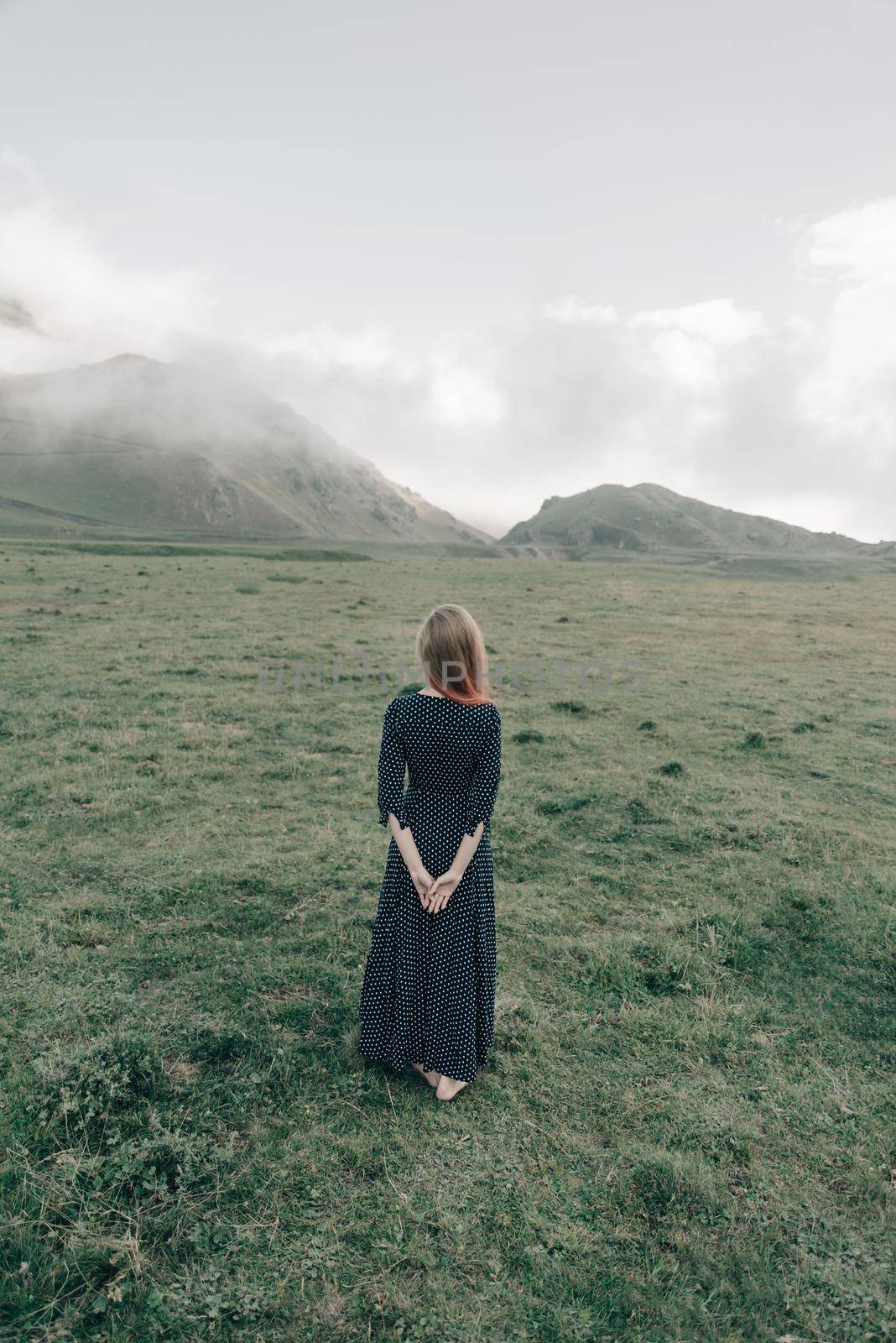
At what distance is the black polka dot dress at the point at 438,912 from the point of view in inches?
217

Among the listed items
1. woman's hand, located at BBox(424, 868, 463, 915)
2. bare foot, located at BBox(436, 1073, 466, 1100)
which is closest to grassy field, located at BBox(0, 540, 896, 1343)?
bare foot, located at BBox(436, 1073, 466, 1100)

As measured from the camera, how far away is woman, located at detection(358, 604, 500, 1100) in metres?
5.49

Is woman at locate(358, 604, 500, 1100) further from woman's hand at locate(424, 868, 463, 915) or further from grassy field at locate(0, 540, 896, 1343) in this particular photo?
grassy field at locate(0, 540, 896, 1343)

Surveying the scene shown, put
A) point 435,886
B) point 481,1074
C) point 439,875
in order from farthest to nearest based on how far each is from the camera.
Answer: point 481,1074
point 439,875
point 435,886

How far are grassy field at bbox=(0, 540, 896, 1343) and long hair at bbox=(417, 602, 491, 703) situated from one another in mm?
3377

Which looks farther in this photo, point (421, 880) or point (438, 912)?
point (438, 912)

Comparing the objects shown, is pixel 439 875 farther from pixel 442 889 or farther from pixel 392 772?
pixel 392 772

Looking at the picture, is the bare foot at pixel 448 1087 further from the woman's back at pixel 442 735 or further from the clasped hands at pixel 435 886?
the woman's back at pixel 442 735

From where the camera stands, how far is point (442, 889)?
546 cm

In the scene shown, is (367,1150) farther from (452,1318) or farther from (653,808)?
(653,808)

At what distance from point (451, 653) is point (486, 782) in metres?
1.08

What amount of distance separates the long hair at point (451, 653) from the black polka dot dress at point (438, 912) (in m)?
0.15

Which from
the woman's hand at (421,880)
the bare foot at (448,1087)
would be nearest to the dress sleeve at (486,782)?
the woman's hand at (421,880)

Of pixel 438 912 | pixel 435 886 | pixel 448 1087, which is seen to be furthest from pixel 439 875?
pixel 448 1087
